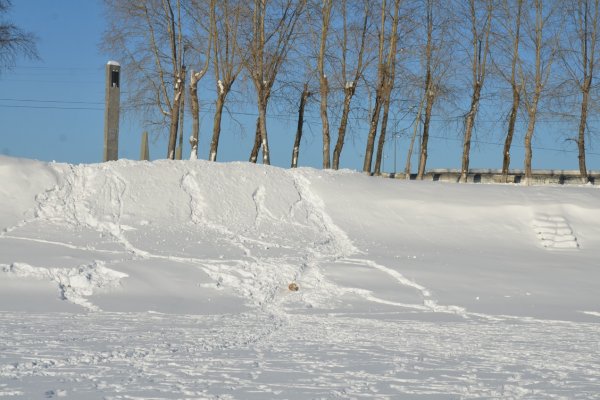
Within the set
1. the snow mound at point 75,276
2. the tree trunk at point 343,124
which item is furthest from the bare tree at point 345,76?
the snow mound at point 75,276

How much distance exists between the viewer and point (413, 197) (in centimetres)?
1883

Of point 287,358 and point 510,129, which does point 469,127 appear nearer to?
point 510,129

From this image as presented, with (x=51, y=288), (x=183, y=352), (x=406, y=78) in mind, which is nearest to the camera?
(x=183, y=352)

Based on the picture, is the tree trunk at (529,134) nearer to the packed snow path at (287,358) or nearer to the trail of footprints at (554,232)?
the trail of footprints at (554,232)

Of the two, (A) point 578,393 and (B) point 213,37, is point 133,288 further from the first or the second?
(B) point 213,37

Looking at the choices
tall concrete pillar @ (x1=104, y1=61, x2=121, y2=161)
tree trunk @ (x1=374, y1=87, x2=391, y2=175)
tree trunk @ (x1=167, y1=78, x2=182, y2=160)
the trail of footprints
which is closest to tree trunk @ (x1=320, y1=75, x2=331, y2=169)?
tree trunk @ (x1=374, y1=87, x2=391, y2=175)

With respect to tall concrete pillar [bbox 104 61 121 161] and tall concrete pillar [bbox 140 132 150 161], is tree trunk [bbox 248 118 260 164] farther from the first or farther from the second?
tall concrete pillar [bbox 104 61 121 161]

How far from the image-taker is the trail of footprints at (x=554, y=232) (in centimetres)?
1728

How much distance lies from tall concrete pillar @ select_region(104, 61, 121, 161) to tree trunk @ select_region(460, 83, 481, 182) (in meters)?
13.6

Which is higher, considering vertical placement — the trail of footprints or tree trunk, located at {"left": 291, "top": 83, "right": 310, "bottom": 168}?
tree trunk, located at {"left": 291, "top": 83, "right": 310, "bottom": 168}

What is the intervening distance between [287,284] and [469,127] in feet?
56.6

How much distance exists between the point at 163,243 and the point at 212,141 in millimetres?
11386

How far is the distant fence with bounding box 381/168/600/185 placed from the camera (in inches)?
1265

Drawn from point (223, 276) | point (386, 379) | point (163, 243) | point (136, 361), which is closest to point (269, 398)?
point (386, 379)
